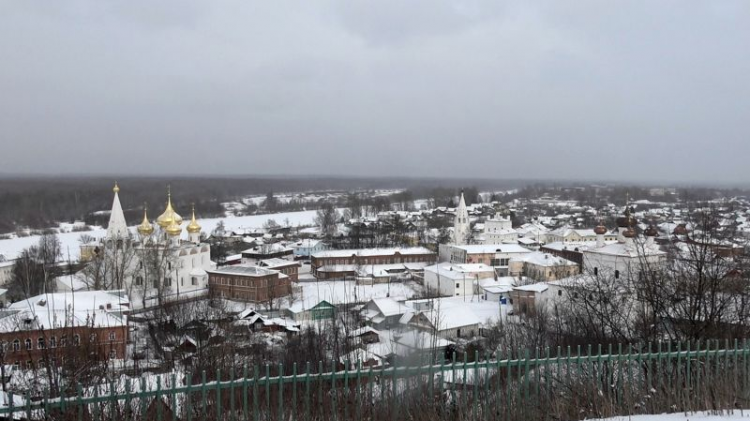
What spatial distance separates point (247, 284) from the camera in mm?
26641

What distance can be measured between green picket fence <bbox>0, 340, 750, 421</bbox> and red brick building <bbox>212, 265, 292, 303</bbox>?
21.3 metres

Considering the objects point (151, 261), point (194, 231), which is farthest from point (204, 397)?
point (194, 231)

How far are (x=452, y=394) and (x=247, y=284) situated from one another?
2292 cm

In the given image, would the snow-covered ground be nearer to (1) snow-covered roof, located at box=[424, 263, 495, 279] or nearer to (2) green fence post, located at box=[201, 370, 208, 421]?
(2) green fence post, located at box=[201, 370, 208, 421]

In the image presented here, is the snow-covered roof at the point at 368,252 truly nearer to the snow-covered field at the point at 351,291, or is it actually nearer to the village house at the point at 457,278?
the snow-covered field at the point at 351,291

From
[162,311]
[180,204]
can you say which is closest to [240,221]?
[180,204]

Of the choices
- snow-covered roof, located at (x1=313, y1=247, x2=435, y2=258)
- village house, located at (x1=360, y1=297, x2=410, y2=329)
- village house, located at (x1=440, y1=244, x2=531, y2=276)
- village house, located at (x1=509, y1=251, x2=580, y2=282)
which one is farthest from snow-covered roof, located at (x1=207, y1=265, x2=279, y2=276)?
village house, located at (x1=509, y1=251, x2=580, y2=282)

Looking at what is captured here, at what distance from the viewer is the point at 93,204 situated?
7388cm

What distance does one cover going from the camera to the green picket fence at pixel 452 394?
4379mm

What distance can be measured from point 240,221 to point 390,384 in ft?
211

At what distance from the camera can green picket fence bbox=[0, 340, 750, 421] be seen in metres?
4.38

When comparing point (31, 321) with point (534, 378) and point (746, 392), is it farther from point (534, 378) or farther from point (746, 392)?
point (746, 392)

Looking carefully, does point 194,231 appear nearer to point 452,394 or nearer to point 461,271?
point 461,271

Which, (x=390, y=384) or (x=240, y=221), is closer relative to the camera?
(x=390, y=384)
